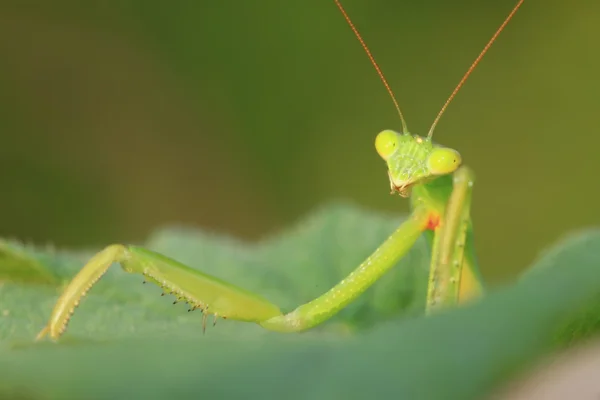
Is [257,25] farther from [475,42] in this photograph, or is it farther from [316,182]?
[475,42]

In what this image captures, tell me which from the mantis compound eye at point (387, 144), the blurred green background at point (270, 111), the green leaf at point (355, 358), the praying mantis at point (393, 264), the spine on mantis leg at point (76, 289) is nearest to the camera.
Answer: the green leaf at point (355, 358)

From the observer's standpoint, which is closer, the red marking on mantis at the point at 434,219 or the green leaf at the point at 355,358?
the green leaf at the point at 355,358

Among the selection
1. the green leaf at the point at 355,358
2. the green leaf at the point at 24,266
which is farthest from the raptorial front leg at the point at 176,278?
the green leaf at the point at 355,358

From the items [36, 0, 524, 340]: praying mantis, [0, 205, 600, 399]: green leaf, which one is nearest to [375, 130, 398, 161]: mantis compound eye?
[36, 0, 524, 340]: praying mantis

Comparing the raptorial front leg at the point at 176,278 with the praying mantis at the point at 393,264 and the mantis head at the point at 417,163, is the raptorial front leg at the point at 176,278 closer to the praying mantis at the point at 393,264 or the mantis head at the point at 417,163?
the praying mantis at the point at 393,264

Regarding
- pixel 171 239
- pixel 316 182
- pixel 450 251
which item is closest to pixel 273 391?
pixel 450 251

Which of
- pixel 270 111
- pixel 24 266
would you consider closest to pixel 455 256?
pixel 24 266

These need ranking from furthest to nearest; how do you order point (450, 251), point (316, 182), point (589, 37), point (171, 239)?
point (316, 182), point (589, 37), point (171, 239), point (450, 251)
